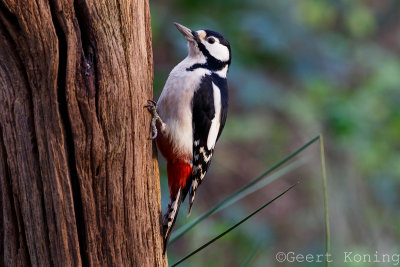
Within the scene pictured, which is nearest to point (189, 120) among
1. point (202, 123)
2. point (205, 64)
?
point (202, 123)

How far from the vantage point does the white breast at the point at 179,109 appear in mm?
3193

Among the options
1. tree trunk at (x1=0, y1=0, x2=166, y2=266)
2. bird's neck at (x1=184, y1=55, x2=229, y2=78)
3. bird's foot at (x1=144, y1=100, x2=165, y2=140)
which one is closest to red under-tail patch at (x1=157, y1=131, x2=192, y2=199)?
bird's foot at (x1=144, y1=100, x2=165, y2=140)

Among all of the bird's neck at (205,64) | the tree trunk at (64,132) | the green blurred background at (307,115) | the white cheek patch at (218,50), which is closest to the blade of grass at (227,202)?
the tree trunk at (64,132)

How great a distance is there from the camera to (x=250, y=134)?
6.81 m

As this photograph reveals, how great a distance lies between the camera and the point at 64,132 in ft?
7.28

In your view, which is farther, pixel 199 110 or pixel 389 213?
pixel 389 213

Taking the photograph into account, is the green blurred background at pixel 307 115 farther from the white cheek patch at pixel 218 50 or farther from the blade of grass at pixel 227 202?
the blade of grass at pixel 227 202

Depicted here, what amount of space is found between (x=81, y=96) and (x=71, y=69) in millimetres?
117

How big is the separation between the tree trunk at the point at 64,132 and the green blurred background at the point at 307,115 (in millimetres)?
1177

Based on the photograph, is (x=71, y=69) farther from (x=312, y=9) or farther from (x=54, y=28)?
(x=312, y=9)

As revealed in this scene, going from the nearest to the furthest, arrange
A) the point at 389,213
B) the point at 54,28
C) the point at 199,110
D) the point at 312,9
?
the point at 54,28 → the point at 199,110 → the point at 312,9 → the point at 389,213

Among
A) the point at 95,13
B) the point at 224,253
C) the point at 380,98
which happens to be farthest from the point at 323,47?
the point at 95,13

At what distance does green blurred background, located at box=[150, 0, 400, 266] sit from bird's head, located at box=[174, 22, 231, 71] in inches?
22.7

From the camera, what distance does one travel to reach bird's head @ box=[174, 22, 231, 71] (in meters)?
3.60
